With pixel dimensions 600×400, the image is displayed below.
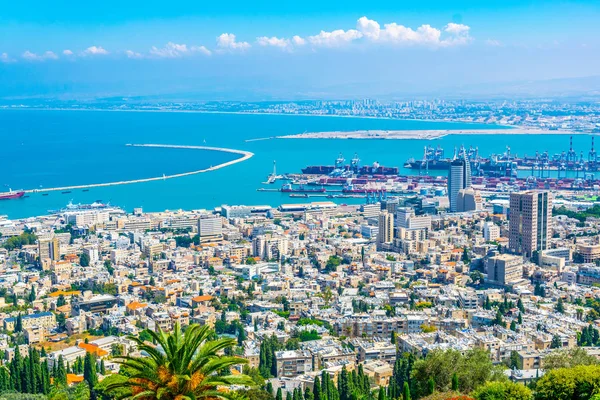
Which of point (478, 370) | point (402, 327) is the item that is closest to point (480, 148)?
point (402, 327)

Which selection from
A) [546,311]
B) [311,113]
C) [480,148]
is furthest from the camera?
[311,113]

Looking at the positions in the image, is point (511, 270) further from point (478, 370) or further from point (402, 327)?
point (478, 370)

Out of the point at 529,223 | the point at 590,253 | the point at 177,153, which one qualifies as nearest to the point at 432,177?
the point at 529,223

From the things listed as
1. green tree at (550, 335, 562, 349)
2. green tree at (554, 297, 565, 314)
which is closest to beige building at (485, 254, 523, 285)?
green tree at (554, 297, 565, 314)

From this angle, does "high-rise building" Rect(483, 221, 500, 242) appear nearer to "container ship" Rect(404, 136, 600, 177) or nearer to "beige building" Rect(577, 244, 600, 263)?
"beige building" Rect(577, 244, 600, 263)

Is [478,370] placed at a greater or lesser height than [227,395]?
lesser

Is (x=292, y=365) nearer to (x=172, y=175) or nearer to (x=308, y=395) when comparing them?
(x=308, y=395)
